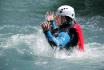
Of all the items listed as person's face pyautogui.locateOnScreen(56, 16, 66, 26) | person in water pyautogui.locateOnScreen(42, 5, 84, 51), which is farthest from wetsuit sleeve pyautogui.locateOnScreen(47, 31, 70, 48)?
person's face pyautogui.locateOnScreen(56, 16, 66, 26)

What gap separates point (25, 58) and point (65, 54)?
2.82 ft

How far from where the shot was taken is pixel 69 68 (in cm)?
941

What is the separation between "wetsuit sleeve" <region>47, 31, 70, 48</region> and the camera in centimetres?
962

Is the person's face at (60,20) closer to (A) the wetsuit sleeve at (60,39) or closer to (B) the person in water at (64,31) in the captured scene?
(B) the person in water at (64,31)

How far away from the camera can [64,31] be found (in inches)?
389

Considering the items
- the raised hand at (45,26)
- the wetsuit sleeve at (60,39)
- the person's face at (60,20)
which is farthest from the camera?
the person's face at (60,20)

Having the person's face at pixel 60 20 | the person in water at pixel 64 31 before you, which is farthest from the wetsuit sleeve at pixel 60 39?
the person's face at pixel 60 20

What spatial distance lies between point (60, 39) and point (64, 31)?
0.26 metres

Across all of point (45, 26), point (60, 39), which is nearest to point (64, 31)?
point (60, 39)

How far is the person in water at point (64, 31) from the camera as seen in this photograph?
31.9 ft

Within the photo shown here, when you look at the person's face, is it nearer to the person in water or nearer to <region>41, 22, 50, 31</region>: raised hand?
the person in water

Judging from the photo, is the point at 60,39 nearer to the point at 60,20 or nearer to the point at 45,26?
the point at 45,26

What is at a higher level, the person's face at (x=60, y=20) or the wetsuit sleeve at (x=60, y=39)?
the person's face at (x=60, y=20)

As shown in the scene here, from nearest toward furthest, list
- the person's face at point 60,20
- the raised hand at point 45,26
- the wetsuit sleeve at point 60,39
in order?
the raised hand at point 45,26
the wetsuit sleeve at point 60,39
the person's face at point 60,20
